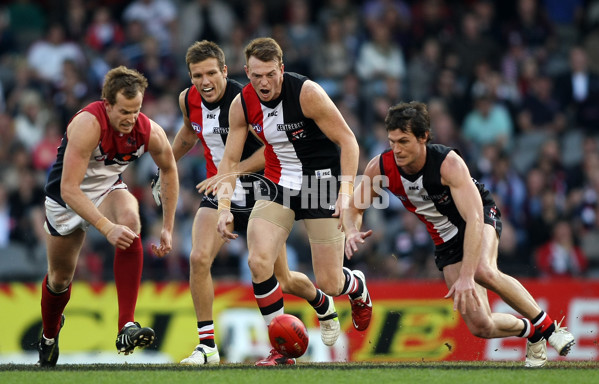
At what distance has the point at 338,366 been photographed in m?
7.47

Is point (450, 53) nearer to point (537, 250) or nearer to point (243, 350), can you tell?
point (537, 250)

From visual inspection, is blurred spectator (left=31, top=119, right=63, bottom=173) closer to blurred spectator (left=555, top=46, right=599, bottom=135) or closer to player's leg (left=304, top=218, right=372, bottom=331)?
player's leg (left=304, top=218, right=372, bottom=331)

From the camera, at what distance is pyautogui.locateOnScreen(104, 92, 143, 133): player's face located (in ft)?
23.8

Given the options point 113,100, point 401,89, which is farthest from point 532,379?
point 401,89

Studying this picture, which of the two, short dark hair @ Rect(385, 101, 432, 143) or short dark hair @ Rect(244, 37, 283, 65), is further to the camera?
short dark hair @ Rect(244, 37, 283, 65)

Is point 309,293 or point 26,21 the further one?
point 26,21

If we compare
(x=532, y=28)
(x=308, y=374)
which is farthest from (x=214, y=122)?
(x=532, y=28)

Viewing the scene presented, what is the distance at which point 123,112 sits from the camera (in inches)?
287

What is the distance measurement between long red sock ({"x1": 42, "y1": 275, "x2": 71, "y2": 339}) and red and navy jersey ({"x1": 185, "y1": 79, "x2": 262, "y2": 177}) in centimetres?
166

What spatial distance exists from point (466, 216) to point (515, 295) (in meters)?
0.84

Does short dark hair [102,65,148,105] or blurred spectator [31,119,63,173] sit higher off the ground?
short dark hair [102,65,148,105]

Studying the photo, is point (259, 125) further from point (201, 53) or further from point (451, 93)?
point (451, 93)

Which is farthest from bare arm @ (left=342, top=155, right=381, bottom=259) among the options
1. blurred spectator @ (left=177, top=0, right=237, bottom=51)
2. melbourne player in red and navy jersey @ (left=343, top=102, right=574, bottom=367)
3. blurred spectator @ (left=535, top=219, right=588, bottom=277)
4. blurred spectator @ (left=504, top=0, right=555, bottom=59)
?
blurred spectator @ (left=504, top=0, right=555, bottom=59)

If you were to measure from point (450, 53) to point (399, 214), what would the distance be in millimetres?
3149
